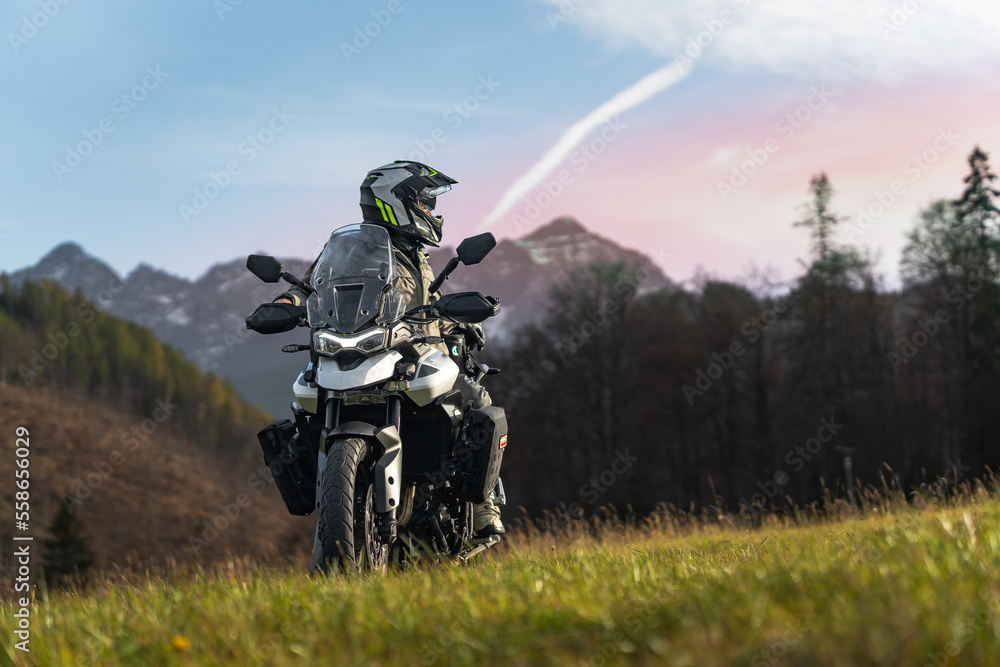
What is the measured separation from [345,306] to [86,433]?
313 ft

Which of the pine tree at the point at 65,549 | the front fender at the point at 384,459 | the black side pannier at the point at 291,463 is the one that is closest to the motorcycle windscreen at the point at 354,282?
the front fender at the point at 384,459

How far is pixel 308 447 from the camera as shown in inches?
237

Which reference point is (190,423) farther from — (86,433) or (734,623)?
(734,623)

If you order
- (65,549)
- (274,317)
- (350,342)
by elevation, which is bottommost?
(65,549)

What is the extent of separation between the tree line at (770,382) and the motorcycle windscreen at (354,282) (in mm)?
31502

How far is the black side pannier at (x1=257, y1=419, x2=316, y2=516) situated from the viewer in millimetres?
6047

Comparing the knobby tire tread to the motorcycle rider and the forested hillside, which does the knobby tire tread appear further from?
the forested hillside

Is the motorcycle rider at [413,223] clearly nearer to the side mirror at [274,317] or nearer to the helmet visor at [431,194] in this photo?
the helmet visor at [431,194]

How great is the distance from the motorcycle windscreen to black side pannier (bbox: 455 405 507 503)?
1021 millimetres

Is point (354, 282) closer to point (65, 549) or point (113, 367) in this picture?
point (65, 549)

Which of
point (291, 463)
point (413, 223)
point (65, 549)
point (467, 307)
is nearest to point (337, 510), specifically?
point (291, 463)

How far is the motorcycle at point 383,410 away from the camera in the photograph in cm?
549

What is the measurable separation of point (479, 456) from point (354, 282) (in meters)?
1.51

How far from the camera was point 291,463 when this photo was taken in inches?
238
